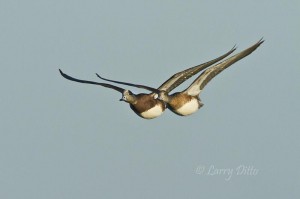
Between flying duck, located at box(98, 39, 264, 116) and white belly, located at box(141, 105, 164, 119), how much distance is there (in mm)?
384

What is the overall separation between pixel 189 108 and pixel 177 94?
76cm

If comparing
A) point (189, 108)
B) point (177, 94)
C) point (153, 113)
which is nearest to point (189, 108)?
point (189, 108)

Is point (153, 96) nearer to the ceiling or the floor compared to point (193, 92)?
nearer to the floor

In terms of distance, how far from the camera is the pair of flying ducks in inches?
A: 2520

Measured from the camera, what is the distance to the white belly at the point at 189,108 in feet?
215

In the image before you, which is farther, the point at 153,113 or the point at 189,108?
the point at 189,108

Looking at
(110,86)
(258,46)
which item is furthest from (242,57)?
(110,86)

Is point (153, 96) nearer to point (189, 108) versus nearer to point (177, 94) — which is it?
point (177, 94)

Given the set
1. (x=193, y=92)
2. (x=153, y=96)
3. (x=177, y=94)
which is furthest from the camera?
(x=193, y=92)

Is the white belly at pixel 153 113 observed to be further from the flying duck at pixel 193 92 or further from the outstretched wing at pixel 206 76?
the outstretched wing at pixel 206 76

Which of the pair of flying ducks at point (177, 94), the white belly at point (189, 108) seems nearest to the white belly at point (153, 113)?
the pair of flying ducks at point (177, 94)

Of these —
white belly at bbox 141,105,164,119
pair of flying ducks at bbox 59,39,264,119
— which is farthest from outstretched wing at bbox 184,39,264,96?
white belly at bbox 141,105,164,119

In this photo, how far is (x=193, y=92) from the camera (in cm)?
6612

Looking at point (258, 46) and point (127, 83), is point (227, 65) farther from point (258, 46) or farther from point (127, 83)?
point (127, 83)
